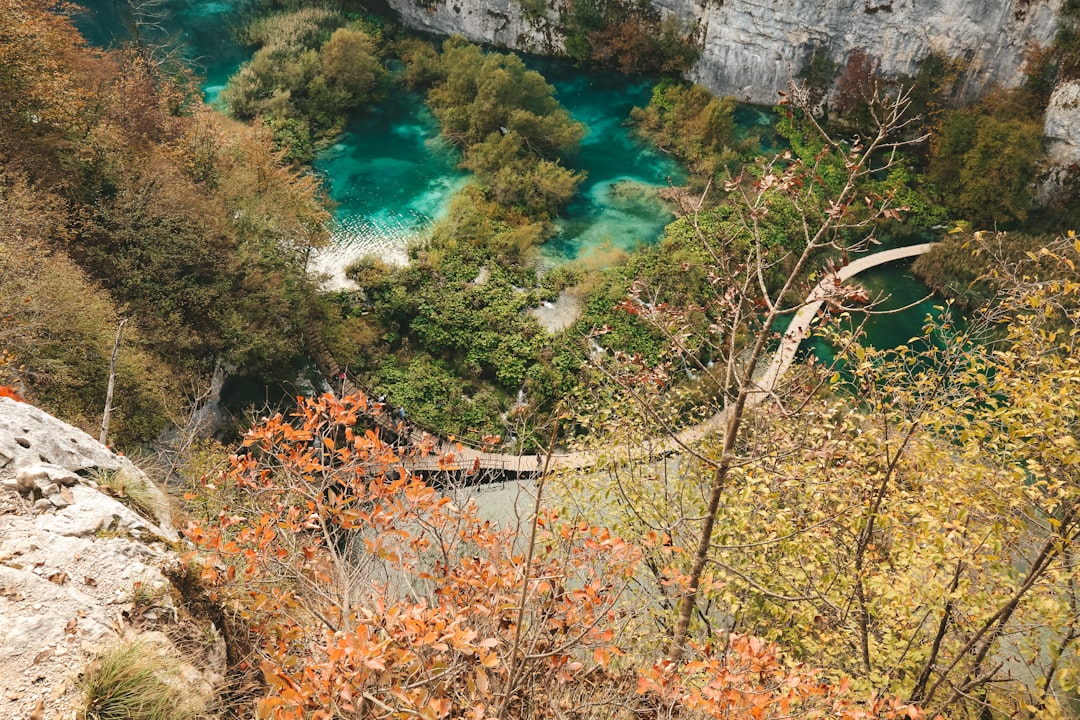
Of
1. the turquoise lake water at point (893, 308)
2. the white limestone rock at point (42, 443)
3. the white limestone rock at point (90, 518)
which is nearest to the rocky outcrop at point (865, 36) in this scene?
the turquoise lake water at point (893, 308)

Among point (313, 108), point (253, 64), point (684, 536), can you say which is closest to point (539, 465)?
point (684, 536)

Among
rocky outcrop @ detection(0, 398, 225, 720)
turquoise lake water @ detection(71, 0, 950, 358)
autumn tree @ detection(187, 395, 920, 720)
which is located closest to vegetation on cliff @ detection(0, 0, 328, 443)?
rocky outcrop @ detection(0, 398, 225, 720)

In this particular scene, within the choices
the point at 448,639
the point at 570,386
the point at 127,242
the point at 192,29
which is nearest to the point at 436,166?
the point at 570,386

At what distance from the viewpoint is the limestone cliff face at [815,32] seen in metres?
A: 23.4

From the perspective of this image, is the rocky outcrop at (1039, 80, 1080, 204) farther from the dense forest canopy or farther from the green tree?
the dense forest canopy

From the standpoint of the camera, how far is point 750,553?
8070mm

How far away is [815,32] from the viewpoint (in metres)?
26.5

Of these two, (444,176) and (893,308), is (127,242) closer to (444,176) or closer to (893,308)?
(444,176)

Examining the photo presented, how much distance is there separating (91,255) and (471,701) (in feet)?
46.8

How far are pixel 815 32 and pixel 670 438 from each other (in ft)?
78.7

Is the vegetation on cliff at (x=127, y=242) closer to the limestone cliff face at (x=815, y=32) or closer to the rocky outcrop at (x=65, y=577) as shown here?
the rocky outcrop at (x=65, y=577)

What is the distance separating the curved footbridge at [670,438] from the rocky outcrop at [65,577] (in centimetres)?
247

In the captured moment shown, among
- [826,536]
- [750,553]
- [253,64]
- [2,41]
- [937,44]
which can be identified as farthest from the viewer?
[253,64]

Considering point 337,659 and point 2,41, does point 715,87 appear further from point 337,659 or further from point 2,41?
point 337,659
